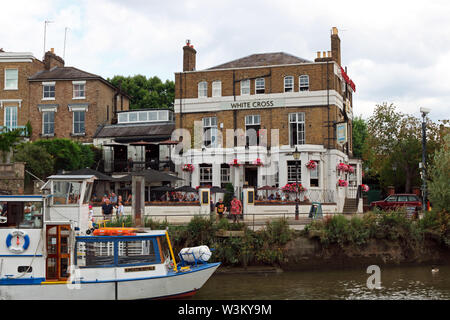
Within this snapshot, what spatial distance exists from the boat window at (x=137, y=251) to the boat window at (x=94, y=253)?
0.35m

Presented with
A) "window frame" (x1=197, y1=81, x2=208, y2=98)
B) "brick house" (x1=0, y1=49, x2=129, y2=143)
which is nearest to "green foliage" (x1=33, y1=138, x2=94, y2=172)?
"brick house" (x1=0, y1=49, x2=129, y2=143)

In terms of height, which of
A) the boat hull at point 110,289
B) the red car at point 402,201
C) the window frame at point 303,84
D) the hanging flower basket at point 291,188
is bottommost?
the boat hull at point 110,289

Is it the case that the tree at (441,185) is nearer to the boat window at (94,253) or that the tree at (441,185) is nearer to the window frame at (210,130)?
the window frame at (210,130)

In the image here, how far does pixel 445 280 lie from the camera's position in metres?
21.7

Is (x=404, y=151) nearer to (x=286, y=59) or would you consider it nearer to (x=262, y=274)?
(x=286, y=59)

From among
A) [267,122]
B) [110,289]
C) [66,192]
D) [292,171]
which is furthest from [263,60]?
[110,289]

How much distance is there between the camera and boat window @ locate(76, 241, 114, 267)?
1692 centimetres

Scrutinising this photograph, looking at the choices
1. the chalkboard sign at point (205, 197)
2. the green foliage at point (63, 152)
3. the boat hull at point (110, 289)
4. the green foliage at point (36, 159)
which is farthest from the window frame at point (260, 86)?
the boat hull at point (110, 289)

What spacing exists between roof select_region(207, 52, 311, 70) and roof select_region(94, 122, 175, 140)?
20.9 ft

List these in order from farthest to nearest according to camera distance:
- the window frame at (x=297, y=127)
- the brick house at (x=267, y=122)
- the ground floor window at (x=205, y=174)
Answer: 1. the ground floor window at (x=205, y=174)
2. the window frame at (x=297, y=127)
3. the brick house at (x=267, y=122)

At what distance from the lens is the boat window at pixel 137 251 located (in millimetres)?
17156

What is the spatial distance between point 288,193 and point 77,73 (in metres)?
21.1

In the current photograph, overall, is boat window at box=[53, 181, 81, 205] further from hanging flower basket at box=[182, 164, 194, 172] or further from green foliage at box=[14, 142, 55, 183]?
hanging flower basket at box=[182, 164, 194, 172]

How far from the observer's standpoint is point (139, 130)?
4275 centimetres
